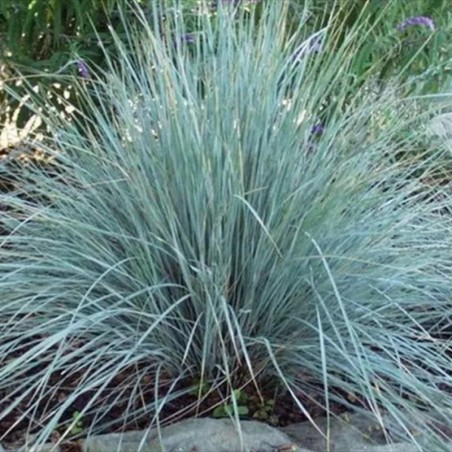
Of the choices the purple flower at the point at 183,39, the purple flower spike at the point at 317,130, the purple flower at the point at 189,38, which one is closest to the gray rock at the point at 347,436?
the purple flower spike at the point at 317,130

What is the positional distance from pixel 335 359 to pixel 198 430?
339 millimetres

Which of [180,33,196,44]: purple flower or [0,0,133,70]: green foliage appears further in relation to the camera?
[0,0,133,70]: green foliage

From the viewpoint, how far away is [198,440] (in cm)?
173

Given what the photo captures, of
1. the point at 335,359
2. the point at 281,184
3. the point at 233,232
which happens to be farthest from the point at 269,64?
the point at 335,359

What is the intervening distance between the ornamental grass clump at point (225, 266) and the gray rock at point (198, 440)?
7 cm

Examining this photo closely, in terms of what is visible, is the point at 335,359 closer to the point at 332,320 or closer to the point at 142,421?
the point at 332,320

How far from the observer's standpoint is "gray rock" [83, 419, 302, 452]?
5.63 ft

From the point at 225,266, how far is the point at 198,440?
14.8 inches

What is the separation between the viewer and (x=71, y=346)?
6.33 ft

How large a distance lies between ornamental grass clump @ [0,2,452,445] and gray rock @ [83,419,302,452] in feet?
0.24

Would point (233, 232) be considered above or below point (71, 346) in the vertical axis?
above

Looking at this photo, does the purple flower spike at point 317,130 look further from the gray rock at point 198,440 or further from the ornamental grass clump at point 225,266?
the gray rock at point 198,440

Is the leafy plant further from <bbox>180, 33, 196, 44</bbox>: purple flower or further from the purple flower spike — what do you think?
<bbox>180, 33, 196, 44</bbox>: purple flower

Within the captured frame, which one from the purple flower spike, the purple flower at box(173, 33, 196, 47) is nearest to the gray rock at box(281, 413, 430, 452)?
the purple flower spike
